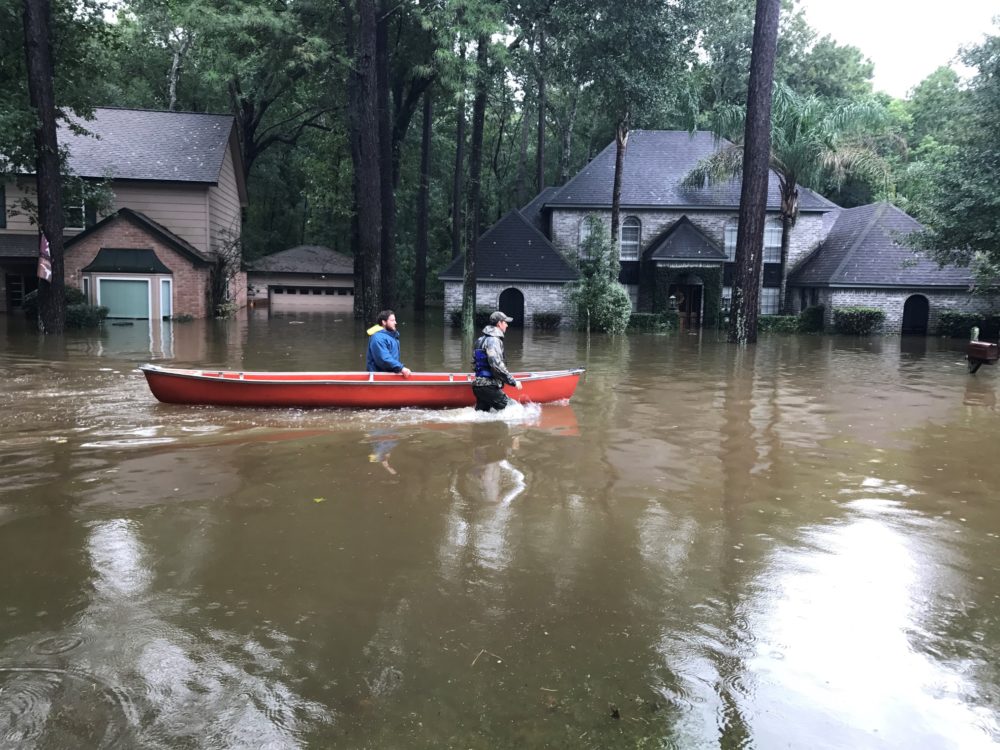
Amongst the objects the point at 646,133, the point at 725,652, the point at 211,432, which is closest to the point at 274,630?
the point at 725,652

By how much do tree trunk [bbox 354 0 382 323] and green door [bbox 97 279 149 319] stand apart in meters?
12.2

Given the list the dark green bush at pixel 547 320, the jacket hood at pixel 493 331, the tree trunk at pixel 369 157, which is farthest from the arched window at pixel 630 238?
the jacket hood at pixel 493 331

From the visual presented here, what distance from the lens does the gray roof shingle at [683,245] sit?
34.6 meters

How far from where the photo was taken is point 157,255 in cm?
3041

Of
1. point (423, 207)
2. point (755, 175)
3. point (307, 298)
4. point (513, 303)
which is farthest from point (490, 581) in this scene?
point (307, 298)

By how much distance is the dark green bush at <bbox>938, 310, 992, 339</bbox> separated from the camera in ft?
104

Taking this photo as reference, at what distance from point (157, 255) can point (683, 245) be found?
21627 mm

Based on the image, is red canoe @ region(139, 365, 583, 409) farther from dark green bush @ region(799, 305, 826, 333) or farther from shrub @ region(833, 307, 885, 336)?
dark green bush @ region(799, 305, 826, 333)

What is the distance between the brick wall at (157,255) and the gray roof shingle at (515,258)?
31.5ft

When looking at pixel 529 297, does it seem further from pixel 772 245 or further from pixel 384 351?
pixel 384 351

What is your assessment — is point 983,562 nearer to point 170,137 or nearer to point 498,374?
point 498,374

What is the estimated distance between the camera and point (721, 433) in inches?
434

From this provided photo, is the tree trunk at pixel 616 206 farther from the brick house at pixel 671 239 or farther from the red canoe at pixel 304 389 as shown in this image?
the red canoe at pixel 304 389

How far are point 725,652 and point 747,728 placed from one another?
71cm
